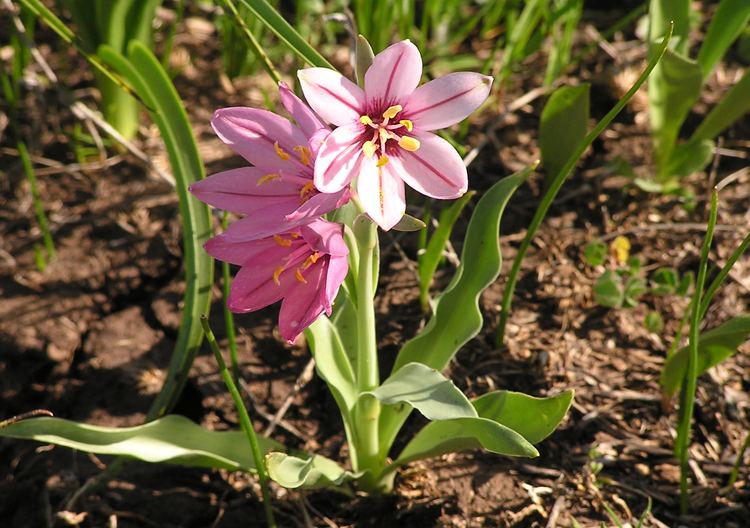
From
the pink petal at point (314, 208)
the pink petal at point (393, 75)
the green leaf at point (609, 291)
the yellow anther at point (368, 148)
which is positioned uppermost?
the pink petal at point (393, 75)

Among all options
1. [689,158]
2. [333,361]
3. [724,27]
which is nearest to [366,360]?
[333,361]

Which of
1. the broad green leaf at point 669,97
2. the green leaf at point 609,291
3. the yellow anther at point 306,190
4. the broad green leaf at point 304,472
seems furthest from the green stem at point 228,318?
the broad green leaf at point 669,97

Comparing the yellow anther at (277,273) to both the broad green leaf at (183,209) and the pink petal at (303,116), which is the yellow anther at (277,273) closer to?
the pink petal at (303,116)

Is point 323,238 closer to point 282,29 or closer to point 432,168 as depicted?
point 432,168

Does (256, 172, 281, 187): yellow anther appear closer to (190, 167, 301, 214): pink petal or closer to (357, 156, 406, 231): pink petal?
(190, 167, 301, 214): pink petal

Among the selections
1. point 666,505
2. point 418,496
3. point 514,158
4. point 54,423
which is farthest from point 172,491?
point 514,158

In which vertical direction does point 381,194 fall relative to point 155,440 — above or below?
above

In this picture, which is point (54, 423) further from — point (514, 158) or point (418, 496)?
point (514, 158)

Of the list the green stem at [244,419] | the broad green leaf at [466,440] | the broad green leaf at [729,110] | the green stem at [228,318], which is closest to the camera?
the broad green leaf at [466,440]
